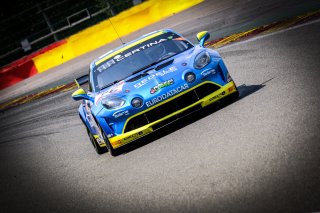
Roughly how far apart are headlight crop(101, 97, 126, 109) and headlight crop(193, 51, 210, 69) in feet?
3.34

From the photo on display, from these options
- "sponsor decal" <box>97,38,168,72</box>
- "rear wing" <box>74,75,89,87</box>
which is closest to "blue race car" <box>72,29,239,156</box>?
"sponsor decal" <box>97,38,168,72</box>

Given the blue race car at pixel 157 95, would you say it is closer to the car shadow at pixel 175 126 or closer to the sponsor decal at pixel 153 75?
the sponsor decal at pixel 153 75

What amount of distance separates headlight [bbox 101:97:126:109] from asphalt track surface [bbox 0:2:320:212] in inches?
22.2

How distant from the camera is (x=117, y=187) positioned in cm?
607

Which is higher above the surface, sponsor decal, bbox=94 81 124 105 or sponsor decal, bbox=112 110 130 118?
sponsor decal, bbox=94 81 124 105

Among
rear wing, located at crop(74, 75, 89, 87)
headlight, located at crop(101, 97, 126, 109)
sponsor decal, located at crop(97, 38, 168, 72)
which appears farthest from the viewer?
rear wing, located at crop(74, 75, 89, 87)

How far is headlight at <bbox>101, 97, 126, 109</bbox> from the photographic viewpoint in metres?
7.03

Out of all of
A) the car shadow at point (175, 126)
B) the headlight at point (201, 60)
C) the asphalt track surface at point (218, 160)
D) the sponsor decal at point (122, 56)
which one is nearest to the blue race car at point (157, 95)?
the headlight at point (201, 60)

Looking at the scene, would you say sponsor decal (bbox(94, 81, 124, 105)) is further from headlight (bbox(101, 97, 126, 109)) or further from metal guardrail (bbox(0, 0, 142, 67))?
metal guardrail (bbox(0, 0, 142, 67))

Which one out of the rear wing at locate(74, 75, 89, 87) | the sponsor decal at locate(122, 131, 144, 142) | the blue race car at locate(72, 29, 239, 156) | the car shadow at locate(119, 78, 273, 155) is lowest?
the car shadow at locate(119, 78, 273, 155)

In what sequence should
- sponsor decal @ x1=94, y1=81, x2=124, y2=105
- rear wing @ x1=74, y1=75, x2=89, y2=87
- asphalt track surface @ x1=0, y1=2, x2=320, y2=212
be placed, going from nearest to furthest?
asphalt track surface @ x1=0, y1=2, x2=320, y2=212 < sponsor decal @ x1=94, y1=81, x2=124, y2=105 < rear wing @ x1=74, y1=75, x2=89, y2=87

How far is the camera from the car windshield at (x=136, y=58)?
26.6 feet

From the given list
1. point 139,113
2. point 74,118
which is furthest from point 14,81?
point 139,113

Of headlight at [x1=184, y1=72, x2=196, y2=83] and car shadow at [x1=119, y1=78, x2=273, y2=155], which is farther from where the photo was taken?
car shadow at [x1=119, y1=78, x2=273, y2=155]
